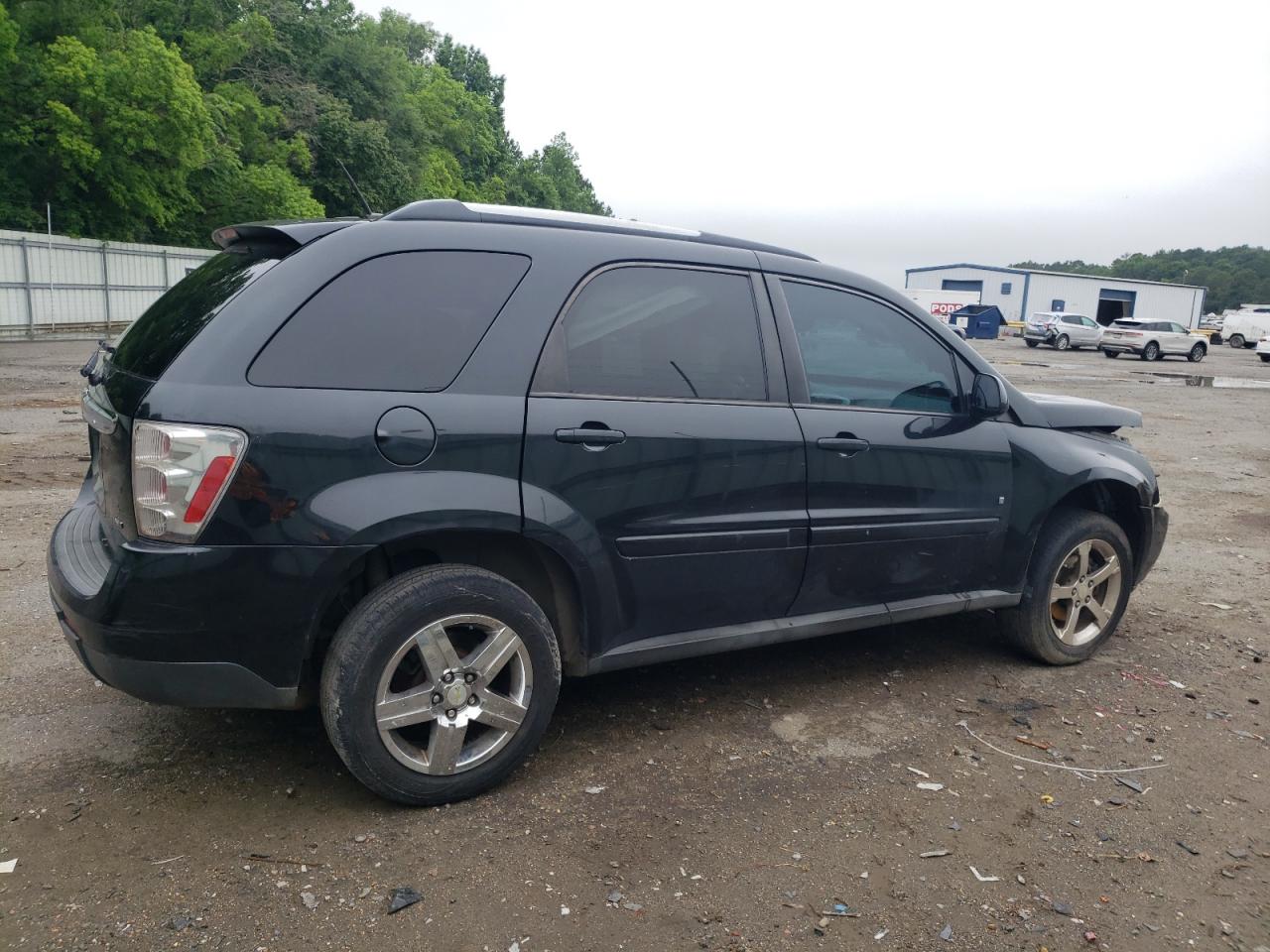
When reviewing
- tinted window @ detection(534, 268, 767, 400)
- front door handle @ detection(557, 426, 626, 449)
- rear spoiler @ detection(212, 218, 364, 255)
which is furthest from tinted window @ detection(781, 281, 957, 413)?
rear spoiler @ detection(212, 218, 364, 255)

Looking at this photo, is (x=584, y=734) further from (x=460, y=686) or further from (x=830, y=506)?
(x=830, y=506)

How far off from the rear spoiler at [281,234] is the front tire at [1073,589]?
3.23 m

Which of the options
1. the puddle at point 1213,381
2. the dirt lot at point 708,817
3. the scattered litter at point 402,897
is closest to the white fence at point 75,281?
the dirt lot at point 708,817

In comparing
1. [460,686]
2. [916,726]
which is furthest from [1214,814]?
[460,686]

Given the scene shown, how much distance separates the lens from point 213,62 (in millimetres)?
40062

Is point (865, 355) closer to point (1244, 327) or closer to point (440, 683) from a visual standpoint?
point (440, 683)

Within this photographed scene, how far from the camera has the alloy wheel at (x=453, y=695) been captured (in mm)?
3053

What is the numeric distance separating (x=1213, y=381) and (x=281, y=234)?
28.3 m

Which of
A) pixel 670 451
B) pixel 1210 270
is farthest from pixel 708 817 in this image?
pixel 1210 270

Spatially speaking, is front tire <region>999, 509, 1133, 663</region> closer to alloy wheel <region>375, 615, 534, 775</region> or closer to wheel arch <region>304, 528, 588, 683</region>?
wheel arch <region>304, 528, 588, 683</region>

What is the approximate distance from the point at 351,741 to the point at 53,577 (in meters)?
1.11

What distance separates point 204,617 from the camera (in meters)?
2.84

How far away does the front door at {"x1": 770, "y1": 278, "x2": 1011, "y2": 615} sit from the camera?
386cm

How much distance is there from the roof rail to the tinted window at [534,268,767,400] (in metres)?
0.20
